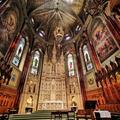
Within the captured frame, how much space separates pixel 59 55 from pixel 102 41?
→ 700 cm

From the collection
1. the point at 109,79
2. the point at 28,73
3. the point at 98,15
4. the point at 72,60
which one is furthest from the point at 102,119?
the point at 72,60

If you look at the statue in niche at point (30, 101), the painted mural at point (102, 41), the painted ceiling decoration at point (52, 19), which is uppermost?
the painted ceiling decoration at point (52, 19)

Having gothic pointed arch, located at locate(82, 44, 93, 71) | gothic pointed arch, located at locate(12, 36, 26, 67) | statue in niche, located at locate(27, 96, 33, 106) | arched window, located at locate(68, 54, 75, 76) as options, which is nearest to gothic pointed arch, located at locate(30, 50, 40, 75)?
gothic pointed arch, located at locate(12, 36, 26, 67)

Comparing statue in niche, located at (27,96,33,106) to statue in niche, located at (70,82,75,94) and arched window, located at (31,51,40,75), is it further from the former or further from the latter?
Result: statue in niche, located at (70,82,75,94)

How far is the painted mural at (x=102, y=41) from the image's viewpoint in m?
13.9

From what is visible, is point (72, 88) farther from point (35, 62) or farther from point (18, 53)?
point (18, 53)

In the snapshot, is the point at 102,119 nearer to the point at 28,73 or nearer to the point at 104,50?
the point at 104,50

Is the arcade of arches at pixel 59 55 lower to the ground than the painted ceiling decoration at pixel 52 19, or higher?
lower

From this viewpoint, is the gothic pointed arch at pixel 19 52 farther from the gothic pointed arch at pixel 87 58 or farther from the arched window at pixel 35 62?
the gothic pointed arch at pixel 87 58

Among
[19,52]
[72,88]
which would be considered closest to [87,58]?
[72,88]

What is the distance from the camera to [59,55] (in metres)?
20.2

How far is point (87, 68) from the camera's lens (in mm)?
18484

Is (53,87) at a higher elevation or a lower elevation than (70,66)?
lower

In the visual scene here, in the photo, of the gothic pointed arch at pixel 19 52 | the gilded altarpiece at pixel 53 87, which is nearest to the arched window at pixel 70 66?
the gilded altarpiece at pixel 53 87
